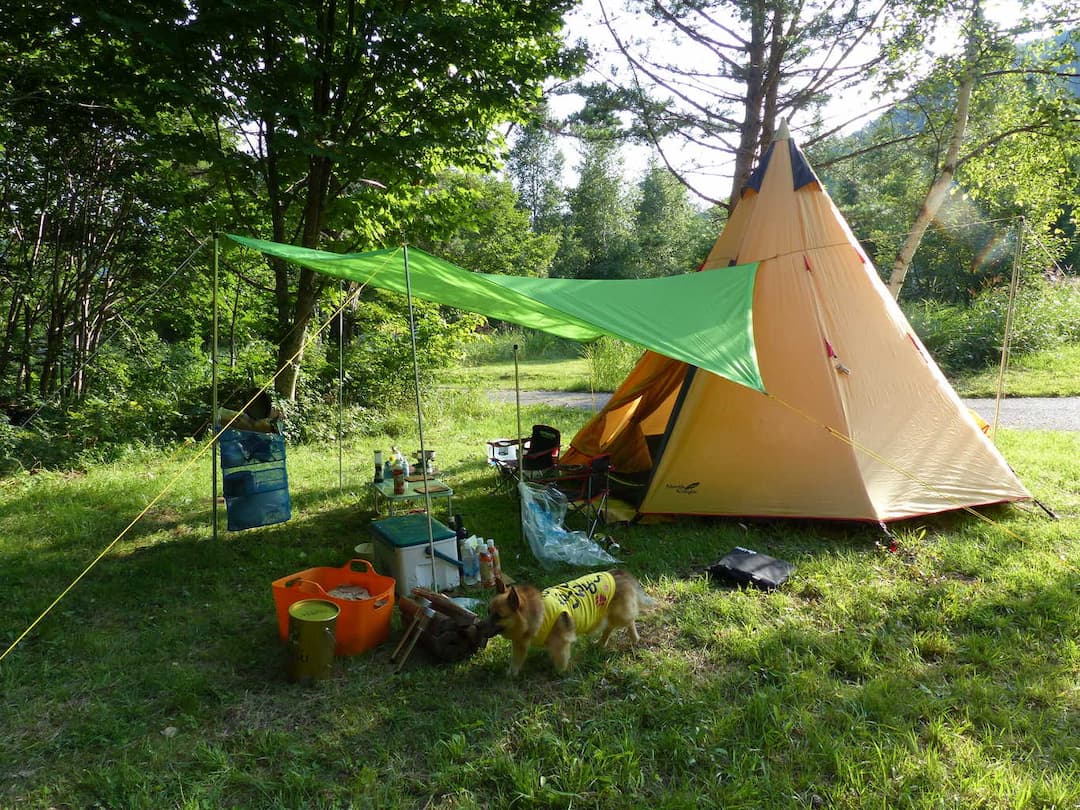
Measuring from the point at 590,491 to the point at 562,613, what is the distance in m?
1.99

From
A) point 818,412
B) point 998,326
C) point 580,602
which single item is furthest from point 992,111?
point 580,602

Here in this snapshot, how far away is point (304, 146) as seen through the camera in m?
5.56

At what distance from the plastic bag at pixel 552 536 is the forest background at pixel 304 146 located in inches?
111

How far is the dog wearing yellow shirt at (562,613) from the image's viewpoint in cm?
280

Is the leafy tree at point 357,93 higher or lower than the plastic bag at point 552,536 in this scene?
→ higher

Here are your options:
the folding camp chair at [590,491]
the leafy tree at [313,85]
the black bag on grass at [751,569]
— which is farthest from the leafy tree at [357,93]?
the black bag on grass at [751,569]

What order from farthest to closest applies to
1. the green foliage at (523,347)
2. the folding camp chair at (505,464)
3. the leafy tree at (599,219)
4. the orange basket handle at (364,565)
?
1. the leafy tree at (599,219)
2. the green foliage at (523,347)
3. the folding camp chair at (505,464)
4. the orange basket handle at (364,565)

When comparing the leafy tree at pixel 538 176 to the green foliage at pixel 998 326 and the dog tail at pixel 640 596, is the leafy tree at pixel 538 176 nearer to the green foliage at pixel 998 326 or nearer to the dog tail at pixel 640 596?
the green foliage at pixel 998 326

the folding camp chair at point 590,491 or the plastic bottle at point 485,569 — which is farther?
the folding camp chair at point 590,491

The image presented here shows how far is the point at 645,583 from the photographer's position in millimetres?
3887

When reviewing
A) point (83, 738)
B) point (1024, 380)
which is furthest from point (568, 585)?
point (1024, 380)

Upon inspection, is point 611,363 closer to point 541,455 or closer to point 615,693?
point 541,455

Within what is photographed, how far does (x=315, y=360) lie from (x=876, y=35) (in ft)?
28.3

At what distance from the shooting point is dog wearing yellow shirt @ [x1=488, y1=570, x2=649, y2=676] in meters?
2.80
